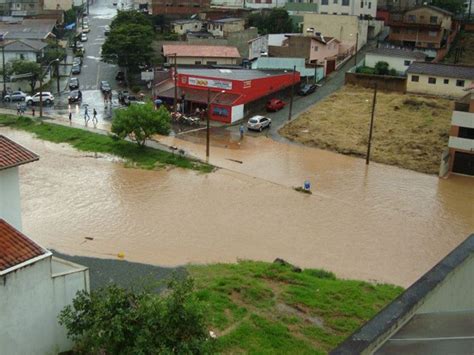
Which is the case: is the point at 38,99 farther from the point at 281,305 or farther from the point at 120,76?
the point at 281,305

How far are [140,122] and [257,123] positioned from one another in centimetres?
706

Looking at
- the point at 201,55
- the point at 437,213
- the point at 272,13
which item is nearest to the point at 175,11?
the point at 272,13

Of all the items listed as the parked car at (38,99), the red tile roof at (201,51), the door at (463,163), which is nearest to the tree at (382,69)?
the red tile roof at (201,51)

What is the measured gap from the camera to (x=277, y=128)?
1320 inches

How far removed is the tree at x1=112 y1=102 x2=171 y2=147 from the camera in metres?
28.4

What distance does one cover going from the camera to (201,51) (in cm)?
4622

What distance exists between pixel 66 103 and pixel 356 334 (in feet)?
116

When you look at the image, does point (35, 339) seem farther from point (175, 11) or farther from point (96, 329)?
point (175, 11)

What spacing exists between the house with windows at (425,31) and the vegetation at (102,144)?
89.0ft

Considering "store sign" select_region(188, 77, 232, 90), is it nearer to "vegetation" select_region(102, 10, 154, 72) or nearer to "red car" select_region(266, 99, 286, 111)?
"red car" select_region(266, 99, 286, 111)

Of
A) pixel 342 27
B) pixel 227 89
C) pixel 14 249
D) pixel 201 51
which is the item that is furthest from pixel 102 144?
pixel 342 27

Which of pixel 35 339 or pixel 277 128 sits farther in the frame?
pixel 277 128

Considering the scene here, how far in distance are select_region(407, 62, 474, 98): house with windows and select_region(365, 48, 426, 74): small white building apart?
3.16 meters

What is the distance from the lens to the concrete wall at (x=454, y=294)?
6.18 meters
